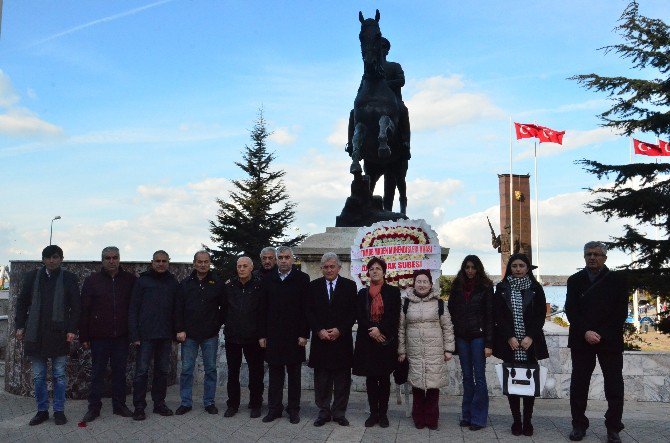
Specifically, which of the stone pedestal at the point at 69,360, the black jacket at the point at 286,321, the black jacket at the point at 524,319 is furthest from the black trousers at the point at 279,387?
the stone pedestal at the point at 69,360

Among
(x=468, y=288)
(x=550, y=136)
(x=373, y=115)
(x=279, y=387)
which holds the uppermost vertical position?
(x=550, y=136)

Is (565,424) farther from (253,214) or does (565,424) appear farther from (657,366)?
(253,214)

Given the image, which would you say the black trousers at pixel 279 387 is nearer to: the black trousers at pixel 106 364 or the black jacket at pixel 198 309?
the black jacket at pixel 198 309

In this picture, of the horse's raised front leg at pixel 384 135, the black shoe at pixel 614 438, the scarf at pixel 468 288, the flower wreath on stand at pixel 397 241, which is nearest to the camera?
the black shoe at pixel 614 438

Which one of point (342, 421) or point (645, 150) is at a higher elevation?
point (645, 150)

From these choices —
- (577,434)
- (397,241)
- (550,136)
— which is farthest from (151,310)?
(550,136)

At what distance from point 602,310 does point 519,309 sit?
745mm

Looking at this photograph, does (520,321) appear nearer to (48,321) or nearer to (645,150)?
(48,321)

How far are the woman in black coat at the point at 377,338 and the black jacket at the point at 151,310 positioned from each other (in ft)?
7.05

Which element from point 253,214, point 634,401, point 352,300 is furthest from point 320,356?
point 253,214

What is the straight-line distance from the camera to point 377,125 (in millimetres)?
9820

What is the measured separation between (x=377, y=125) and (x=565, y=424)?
5.28 m

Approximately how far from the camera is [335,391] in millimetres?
6445

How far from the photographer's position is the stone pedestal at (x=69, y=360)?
777 centimetres
